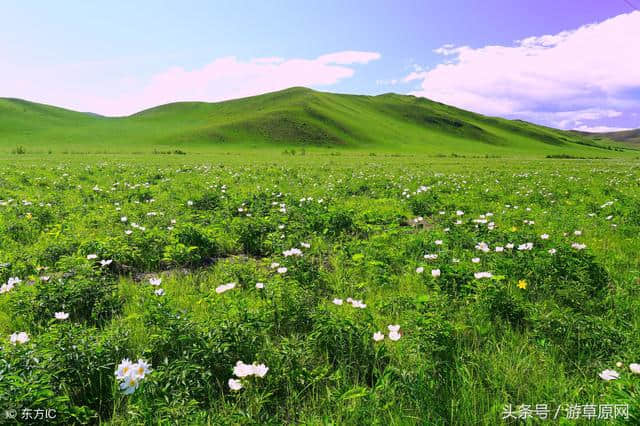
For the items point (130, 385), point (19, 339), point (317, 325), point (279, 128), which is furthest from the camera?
point (279, 128)

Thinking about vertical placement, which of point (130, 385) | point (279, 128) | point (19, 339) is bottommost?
point (130, 385)

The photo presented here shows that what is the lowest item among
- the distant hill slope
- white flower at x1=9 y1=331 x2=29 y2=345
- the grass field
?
the grass field

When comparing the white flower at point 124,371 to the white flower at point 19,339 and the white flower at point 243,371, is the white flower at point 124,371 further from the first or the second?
the white flower at point 19,339

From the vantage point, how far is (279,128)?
103 metres

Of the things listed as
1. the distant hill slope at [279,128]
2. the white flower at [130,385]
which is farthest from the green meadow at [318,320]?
the distant hill slope at [279,128]

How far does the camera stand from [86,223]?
22.5 feet

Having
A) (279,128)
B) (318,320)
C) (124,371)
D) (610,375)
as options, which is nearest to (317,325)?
(318,320)

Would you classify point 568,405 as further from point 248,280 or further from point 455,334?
point 248,280

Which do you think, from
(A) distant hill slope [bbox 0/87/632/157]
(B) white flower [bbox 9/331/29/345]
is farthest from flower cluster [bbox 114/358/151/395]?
(A) distant hill slope [bbox 0/87/632/157]

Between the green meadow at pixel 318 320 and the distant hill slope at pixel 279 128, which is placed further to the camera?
the distant hill slope at pixel 279 128

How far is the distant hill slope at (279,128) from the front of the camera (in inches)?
3381

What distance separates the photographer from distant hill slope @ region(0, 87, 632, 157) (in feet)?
282

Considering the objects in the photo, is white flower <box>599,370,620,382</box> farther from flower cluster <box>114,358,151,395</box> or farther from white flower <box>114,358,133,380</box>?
white flower <box>114,358,133,380</box>

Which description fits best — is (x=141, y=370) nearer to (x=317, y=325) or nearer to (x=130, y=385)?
(x=130, y=385)
